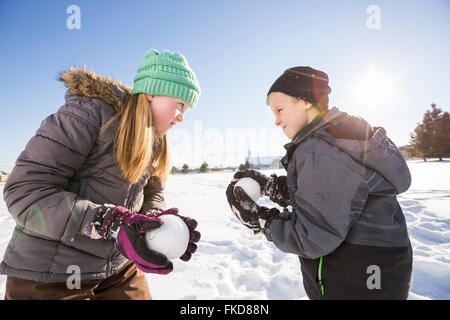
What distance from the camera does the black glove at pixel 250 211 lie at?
146 cm

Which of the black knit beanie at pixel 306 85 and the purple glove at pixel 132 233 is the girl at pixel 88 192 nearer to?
the purple glove at pixel 132 233

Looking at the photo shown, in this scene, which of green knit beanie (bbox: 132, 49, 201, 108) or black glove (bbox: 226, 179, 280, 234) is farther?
green knit beanie (bbox: 132, 49, 201, 108)

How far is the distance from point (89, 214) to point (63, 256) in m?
0.33

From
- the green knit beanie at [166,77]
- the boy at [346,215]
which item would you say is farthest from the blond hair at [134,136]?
the boy at [346,215]

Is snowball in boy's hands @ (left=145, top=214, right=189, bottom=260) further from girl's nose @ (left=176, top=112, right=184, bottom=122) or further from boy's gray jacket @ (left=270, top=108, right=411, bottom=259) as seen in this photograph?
girl's nose @ (left=176, top=112, right=184, bottom=122)

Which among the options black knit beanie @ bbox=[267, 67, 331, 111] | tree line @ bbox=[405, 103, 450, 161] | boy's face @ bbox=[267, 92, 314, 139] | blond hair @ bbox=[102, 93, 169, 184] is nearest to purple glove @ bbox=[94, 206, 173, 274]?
blond hair @ bbox=[102, 93, 169, 184]

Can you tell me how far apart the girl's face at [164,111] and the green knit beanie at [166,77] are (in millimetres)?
46

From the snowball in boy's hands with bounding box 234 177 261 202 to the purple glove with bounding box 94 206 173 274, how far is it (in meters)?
0.68

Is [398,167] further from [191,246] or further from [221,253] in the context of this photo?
[221,253]

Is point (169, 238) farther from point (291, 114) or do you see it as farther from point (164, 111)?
point (291, 114)

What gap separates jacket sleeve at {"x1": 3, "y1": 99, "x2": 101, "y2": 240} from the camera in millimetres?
1097

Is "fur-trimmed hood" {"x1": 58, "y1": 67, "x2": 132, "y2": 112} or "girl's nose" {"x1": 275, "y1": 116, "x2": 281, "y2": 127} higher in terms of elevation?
"fur-trimmed hood" {"x1": 58, "y1": 67, "x2": 132, "y2": 112}

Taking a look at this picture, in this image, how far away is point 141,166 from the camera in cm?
147
